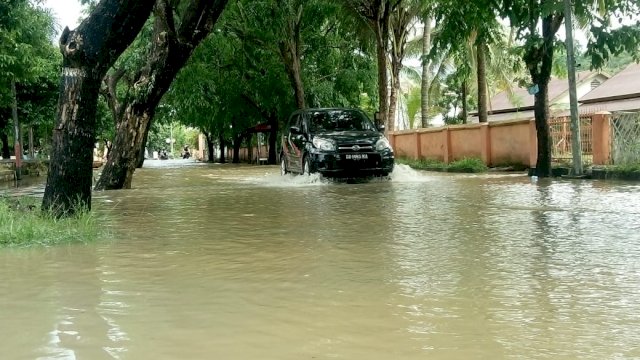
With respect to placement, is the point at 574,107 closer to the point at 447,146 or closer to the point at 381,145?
the point at 381,145

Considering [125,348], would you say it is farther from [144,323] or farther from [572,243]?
[572,243]

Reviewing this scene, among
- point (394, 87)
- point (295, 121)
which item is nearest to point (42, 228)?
point (295, 121)

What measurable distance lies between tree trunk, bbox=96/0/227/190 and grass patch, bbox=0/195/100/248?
4814mm

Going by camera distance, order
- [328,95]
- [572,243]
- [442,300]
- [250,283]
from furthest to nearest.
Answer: [328,95]
[572,243]
[250,283]
[442,300]

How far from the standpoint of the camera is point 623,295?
4.17 m

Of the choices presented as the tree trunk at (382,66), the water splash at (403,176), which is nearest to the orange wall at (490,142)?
the tree trunk at (382,66)

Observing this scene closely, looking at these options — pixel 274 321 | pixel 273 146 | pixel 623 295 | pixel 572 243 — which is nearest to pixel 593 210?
pixel 572 243

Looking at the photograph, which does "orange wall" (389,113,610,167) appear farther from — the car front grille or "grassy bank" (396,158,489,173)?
the car front grille

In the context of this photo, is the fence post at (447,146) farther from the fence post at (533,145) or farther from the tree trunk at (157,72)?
the tree trunk at (157,72)

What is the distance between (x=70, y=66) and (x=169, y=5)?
4.19 m

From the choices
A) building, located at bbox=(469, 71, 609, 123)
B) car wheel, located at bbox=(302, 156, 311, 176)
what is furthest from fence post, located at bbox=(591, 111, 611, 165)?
building, located at bbox=(469, 71, 609, 123)

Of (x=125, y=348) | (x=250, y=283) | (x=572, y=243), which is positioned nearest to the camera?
(x=125, y=348)

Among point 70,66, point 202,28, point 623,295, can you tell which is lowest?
point 623,295

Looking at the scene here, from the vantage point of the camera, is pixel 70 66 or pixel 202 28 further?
pixel 202 28
